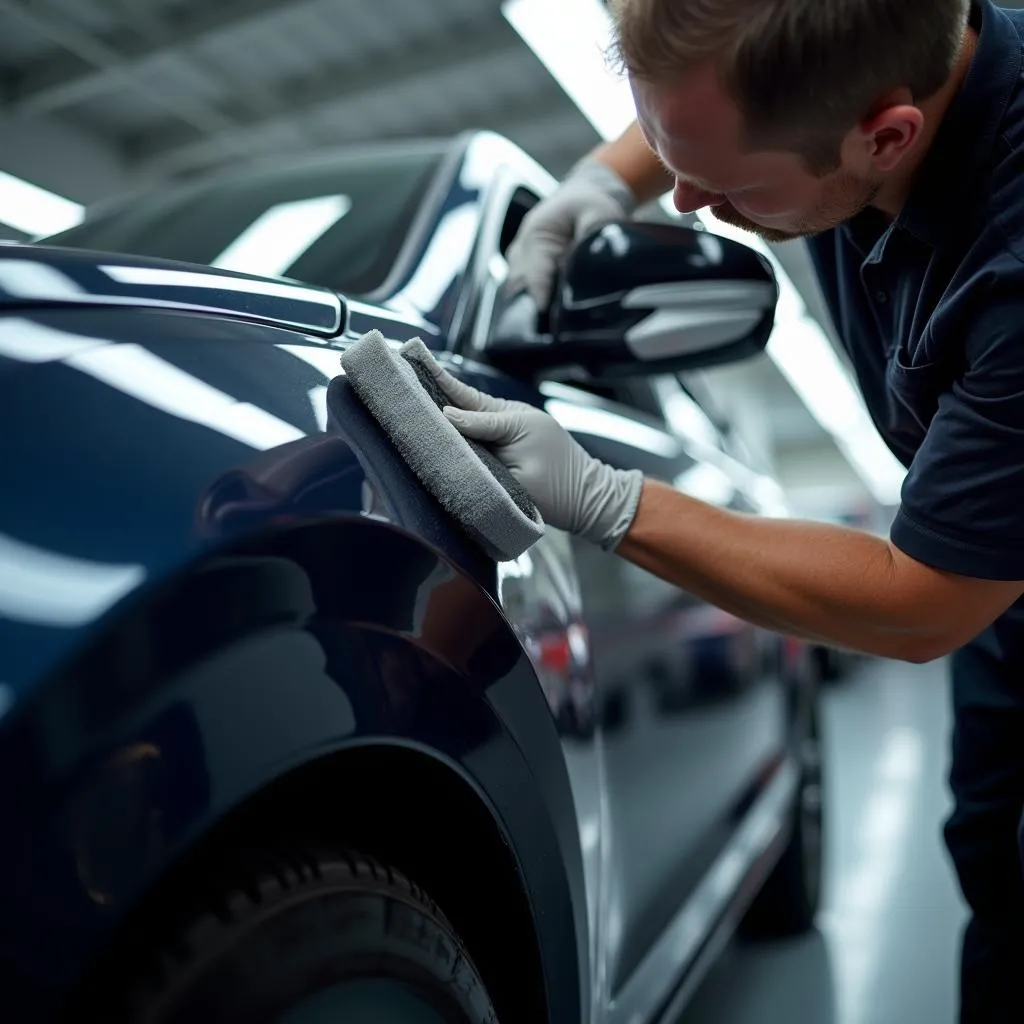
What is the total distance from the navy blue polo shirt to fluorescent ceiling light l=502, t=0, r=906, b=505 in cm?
19

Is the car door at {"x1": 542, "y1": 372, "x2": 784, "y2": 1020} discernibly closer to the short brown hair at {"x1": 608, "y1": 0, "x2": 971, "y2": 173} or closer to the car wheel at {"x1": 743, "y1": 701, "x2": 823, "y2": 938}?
the short brown hair at {"x1": 608, "y1": 0, "x2": 971, "y2": 173}

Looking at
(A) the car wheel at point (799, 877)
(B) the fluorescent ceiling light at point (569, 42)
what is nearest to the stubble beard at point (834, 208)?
(A) the car wheel at point (799, 877)

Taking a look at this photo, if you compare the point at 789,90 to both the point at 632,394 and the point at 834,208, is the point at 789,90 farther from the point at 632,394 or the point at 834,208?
the point at 632,394

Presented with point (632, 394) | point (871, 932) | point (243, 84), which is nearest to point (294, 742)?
point (632, 394)

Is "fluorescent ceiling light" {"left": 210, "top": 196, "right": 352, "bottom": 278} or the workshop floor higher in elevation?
"fluorescent ceiling light" {"left": 210, "top": 196, "right": 352, "bottom": 278}

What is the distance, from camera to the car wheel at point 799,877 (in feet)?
7.16

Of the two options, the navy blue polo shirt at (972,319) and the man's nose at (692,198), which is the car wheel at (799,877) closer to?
the navy blue polo shirt at (972,319)

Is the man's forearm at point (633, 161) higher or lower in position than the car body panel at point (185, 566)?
higher

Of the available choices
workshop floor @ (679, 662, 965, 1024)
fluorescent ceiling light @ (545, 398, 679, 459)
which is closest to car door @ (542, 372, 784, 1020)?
fluorescent ceiling light @ (545, 398, 679, 459)

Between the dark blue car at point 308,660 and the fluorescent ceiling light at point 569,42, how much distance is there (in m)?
4.07

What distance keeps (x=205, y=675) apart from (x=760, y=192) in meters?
0.70

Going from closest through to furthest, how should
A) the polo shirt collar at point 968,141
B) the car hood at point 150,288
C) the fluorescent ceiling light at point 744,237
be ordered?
the car hood at point 150,288, the polo shirt collar at point 968,141, the fluorescent ceiling light at point 744,237

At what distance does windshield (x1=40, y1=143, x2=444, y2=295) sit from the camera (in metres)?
1.14

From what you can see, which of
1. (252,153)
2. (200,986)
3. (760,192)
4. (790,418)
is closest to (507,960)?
(200,986)
